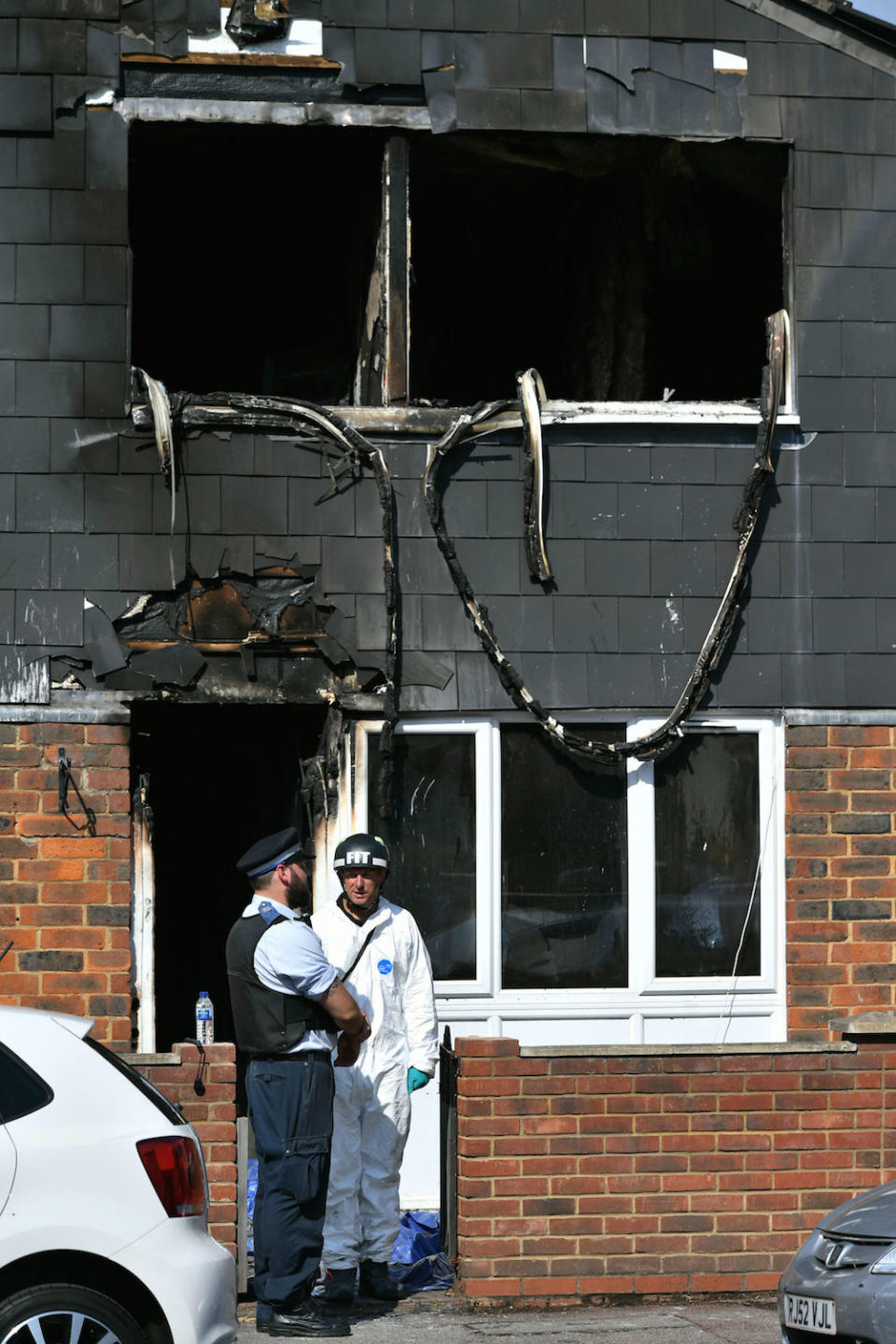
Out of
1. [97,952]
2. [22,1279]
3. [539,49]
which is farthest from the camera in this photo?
[539,49]

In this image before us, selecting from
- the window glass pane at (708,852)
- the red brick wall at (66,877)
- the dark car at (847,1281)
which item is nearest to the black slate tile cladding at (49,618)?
the red brick wall at (66,877)

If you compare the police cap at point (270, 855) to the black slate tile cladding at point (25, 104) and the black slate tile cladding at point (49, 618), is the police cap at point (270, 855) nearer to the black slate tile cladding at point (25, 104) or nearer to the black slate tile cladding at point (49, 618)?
the black slate tile cladding at point (49, 618)

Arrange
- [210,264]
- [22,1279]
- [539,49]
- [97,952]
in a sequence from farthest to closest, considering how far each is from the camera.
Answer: [210,264] → [539,49] → [97,952] → [22,1279]

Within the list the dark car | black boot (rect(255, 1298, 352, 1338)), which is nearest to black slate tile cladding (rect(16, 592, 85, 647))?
black boot (rect(255, 1298, 352, 1338))

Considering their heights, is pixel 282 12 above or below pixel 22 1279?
above

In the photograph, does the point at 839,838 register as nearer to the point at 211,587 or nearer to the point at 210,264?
the point at 211,587

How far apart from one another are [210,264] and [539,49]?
11.0 feet

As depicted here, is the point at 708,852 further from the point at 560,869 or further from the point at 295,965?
the point at 295,965

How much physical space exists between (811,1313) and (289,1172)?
2125 mm

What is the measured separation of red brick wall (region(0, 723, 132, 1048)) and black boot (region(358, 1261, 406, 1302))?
1.72m

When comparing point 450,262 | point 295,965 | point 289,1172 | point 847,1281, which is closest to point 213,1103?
point 289,1172

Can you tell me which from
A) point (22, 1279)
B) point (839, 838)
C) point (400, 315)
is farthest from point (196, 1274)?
point (400, 315)

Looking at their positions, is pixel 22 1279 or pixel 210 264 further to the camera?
pixel 210 264

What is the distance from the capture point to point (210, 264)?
12.4 metres
